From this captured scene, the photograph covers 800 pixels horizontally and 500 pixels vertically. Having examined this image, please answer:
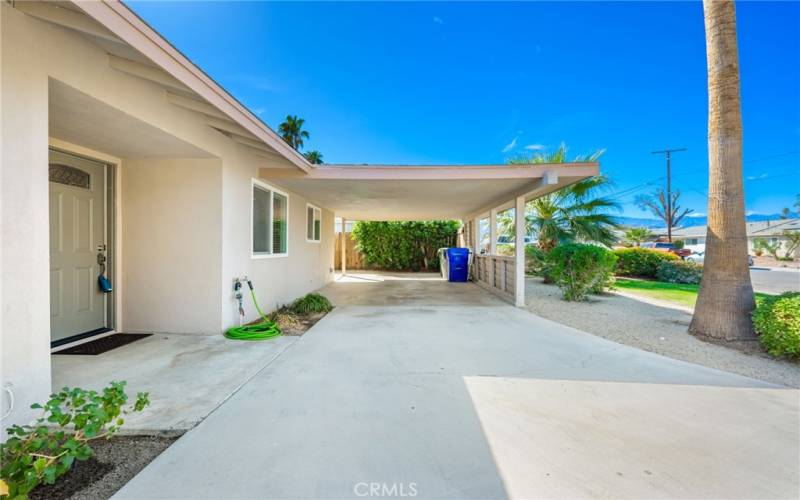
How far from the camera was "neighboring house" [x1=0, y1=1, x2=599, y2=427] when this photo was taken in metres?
2.10

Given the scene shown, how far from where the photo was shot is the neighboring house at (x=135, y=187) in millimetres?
2104

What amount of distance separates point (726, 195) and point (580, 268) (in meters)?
2.84

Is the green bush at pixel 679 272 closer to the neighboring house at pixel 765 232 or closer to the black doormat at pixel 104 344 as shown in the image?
the black doormat at pixel 104 344

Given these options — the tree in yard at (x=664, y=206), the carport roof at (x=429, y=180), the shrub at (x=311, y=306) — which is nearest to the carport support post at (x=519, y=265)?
the carport roof at (x=429, y=180)

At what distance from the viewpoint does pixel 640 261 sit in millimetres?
12336

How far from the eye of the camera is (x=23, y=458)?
1442mm

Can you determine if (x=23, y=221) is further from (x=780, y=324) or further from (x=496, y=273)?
(x=496, y=273)

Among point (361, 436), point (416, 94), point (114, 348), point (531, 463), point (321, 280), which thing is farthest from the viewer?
point (416, 94)

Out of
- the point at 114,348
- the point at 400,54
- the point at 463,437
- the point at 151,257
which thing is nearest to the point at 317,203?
the point at 151,257

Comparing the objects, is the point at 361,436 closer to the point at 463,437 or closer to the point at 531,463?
the point at 463,437

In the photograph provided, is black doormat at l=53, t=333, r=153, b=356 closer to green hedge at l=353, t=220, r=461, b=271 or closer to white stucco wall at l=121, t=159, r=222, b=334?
white stucco wall at l=121, t=159, r=222, b=334

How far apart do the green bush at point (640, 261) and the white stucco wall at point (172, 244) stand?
12742mm

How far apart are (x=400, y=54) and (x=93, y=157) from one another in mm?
9762

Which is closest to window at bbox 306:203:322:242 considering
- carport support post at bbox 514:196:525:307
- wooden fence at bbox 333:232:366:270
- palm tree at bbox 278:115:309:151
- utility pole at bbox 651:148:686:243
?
carport support post at bbox 514:196:525:307
